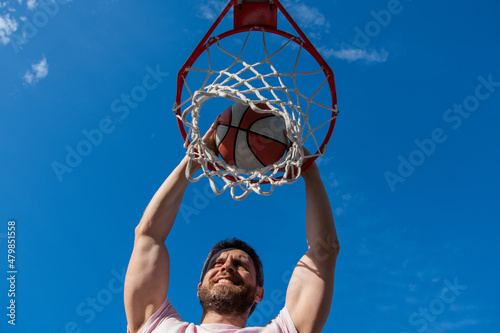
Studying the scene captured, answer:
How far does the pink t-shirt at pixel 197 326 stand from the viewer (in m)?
2.96

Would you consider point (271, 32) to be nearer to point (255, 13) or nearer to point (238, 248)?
point (255, 13)

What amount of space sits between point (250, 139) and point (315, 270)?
4.45 ft

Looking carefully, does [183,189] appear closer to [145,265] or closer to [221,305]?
[145,265]

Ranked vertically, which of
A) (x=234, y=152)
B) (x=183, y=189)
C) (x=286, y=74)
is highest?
(x=286, y=74)

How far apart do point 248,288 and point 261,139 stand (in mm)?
1386

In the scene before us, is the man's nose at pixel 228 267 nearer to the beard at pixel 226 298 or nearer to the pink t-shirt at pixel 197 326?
the beard at pixel 226 298

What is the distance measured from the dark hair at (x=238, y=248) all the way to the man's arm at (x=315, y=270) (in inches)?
18.1

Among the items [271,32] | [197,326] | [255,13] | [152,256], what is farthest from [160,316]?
[255,13]

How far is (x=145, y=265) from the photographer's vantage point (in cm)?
325

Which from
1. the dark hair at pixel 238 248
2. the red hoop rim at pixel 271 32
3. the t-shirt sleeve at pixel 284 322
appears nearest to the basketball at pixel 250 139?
the red hoop rim at pixel 271 32

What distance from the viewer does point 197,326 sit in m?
3.05

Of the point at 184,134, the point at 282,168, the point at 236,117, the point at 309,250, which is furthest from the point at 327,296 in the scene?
the point at 184,134

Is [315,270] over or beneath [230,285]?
over

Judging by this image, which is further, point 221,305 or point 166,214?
point 166,214
